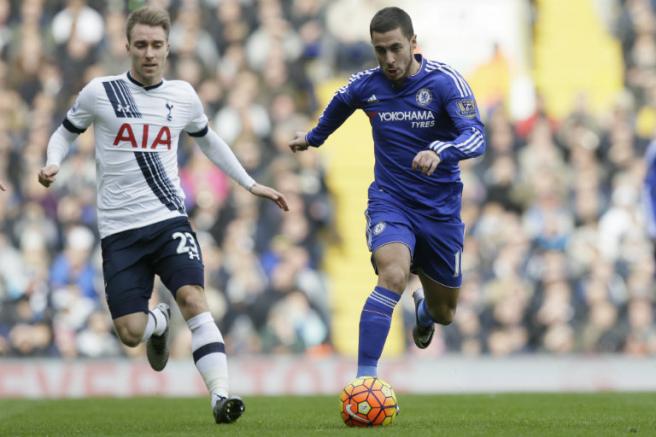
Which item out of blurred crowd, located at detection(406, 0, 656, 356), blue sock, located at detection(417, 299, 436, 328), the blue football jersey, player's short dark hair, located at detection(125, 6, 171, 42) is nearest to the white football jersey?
player's short dark hair, located at detection(125, 6, 171, 42)

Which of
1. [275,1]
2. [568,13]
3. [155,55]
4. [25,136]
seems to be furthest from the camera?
[568,13]

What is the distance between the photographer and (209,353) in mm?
8906

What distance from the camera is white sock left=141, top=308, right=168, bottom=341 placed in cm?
945

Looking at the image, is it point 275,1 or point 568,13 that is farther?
point 568,13

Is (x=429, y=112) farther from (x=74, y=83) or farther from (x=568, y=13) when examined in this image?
(x=568, y=13)

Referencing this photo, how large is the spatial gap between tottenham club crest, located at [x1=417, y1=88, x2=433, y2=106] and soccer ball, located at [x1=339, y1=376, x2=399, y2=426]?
1955 millimetres

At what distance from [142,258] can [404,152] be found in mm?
1886

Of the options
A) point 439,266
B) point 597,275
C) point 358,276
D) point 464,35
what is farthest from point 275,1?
point 439,266

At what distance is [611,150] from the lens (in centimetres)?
1845

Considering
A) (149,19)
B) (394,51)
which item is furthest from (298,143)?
(149,19)

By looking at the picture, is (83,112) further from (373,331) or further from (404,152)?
(373,331)

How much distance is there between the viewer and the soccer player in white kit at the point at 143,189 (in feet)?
29.4

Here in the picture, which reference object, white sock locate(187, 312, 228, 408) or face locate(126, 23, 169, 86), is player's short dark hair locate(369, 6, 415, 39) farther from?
white sock locate(187, 312, 228, 408)

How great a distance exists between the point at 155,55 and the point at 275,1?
1098 cm
